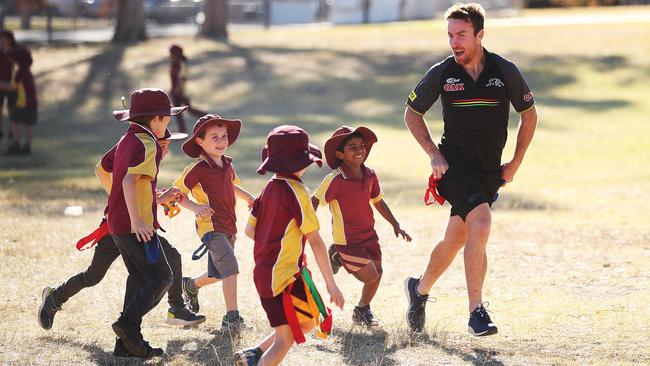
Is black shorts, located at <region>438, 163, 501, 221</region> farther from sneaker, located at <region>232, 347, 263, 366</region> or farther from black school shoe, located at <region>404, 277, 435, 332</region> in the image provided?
sneaker, located at <region>232, 347, 263, 366</region>

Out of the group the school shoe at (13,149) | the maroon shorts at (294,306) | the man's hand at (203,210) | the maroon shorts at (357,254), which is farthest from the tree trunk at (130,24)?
the maroon shorts at (294,306)

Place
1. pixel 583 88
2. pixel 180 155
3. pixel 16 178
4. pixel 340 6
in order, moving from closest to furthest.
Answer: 1. pixel 16 178
2. pixel 180 155
3. pixel 583 88
4. pixel 340 6

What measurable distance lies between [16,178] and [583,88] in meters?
13.8

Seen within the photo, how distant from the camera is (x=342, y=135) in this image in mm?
7000

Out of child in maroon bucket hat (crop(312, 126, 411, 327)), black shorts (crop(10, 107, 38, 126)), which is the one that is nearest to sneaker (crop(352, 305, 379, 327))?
child in maroon bucket hat (crop(312, 126, 411, 327))

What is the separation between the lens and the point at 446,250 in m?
6.80

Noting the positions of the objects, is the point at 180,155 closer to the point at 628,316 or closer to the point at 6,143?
the point at 6,143

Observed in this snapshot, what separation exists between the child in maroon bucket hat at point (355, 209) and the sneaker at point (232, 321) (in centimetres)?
79

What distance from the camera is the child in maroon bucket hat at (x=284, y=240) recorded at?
17.7 feet

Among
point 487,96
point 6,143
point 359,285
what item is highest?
point 487,96

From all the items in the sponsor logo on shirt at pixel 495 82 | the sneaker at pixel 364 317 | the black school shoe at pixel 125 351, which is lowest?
the sneaker at pixel 364 317

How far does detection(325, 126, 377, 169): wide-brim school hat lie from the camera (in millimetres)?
7000

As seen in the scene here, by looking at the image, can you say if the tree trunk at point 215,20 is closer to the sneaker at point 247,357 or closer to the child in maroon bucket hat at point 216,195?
the child in maroon bucket hat at point 216,195

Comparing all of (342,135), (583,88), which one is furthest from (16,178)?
(583,88)
